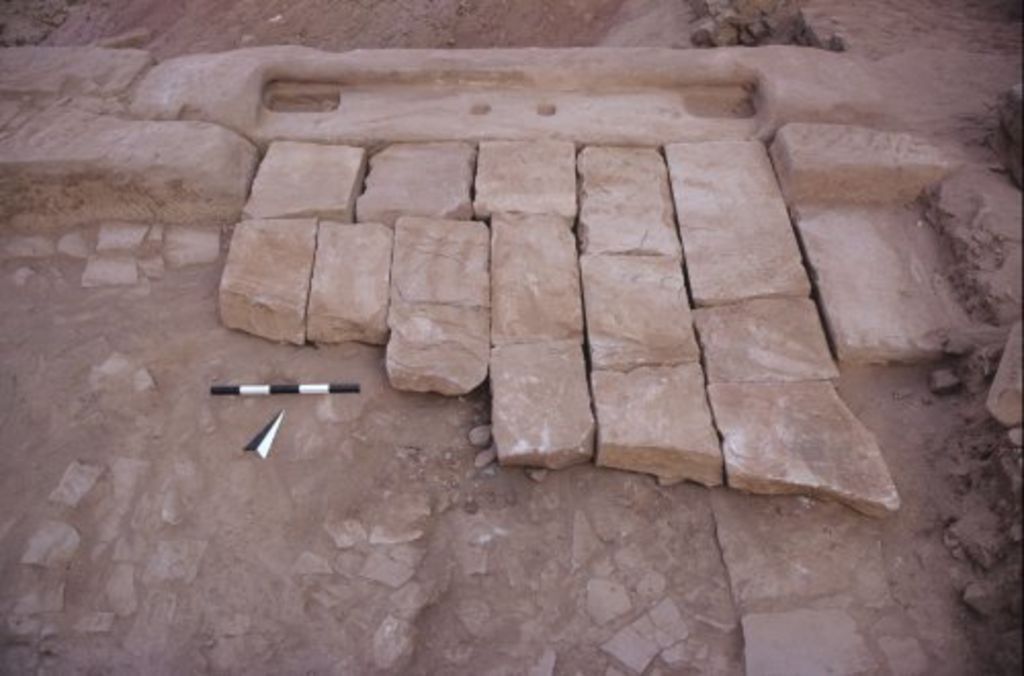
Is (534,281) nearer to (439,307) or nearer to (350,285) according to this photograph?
(439,307)

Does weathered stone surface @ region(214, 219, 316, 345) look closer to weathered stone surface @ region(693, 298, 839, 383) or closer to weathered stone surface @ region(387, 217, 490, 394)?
weathered stone surface @ region(387, 217, 490, 394)

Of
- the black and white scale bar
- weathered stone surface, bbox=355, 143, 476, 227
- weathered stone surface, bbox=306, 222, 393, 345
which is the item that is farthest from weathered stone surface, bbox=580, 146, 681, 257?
the black and white scale bar

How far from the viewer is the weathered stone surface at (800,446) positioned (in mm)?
3018

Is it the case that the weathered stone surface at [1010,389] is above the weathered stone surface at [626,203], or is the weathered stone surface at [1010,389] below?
above

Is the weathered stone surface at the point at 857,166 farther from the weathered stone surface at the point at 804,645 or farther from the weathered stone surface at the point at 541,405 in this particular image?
the weathered stone surface at the point at 804,645

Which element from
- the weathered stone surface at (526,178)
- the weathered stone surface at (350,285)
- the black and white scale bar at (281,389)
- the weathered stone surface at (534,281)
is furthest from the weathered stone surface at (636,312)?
the black and white scale bar at (281,389)

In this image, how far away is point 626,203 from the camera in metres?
3.89

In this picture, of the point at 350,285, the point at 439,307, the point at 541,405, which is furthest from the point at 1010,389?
the point at 350,285

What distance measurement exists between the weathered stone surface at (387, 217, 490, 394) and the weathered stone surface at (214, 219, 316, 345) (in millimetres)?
388

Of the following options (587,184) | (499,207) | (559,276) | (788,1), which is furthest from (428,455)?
(788,1)

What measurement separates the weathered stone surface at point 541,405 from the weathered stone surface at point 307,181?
108cm

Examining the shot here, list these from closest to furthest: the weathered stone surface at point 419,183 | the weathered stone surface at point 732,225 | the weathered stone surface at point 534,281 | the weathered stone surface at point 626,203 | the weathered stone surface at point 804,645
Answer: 1. the weathered stone surface at point 804,645
2. the weathered stone surface at point 534,281
3. the weathered stone surface at point 732,225
4. the weathered stone surface at point 626,203
5. the weathered stone surface at point 419,183

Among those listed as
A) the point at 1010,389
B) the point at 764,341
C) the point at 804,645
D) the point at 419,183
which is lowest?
the point at 804,645

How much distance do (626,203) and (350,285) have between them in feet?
4.21
